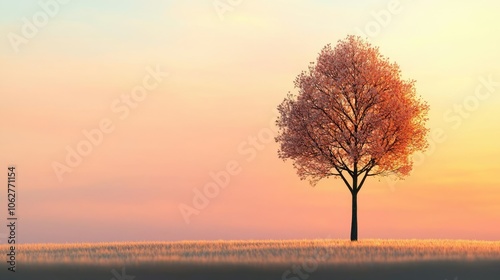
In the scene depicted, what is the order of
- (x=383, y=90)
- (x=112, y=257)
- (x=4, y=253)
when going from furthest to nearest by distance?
(x=383, y=90), (x=4, y=253), (x=112, y=257)

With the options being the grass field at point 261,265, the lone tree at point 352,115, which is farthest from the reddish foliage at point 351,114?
the grass field at point 261,265

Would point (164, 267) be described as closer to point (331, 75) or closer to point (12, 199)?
point (12, 199)

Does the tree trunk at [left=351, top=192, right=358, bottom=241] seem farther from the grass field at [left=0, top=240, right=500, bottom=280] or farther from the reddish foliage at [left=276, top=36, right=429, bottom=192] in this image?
the grass field at [left=0, top=240, right=500, bottom=280]

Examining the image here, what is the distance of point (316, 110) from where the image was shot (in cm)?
5200

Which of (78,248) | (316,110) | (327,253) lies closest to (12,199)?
(78,248)

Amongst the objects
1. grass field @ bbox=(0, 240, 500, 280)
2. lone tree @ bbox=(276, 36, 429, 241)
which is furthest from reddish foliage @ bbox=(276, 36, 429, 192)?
grass field @ bbox=(0, 240, 500, 280)

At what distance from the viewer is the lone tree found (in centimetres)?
5144

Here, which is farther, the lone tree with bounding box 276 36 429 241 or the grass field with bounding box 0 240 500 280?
the lone tree with bounding box 276 36 429 241

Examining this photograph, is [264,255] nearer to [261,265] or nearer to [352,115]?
[261,265]

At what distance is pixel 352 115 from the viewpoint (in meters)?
52.2

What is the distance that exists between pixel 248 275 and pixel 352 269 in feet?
17.6

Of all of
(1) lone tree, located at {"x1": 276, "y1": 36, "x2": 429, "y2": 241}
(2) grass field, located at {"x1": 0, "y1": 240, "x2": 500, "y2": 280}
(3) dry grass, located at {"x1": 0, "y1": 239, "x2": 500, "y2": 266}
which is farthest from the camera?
(1) lone tree, located at {"x1": 276, "y1": 36, "x2": 429, "y2": 241}

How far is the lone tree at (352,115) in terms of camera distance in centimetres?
5144

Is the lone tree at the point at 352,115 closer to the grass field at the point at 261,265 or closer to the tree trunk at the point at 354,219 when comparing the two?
the tree trunk at the point at 354,219
